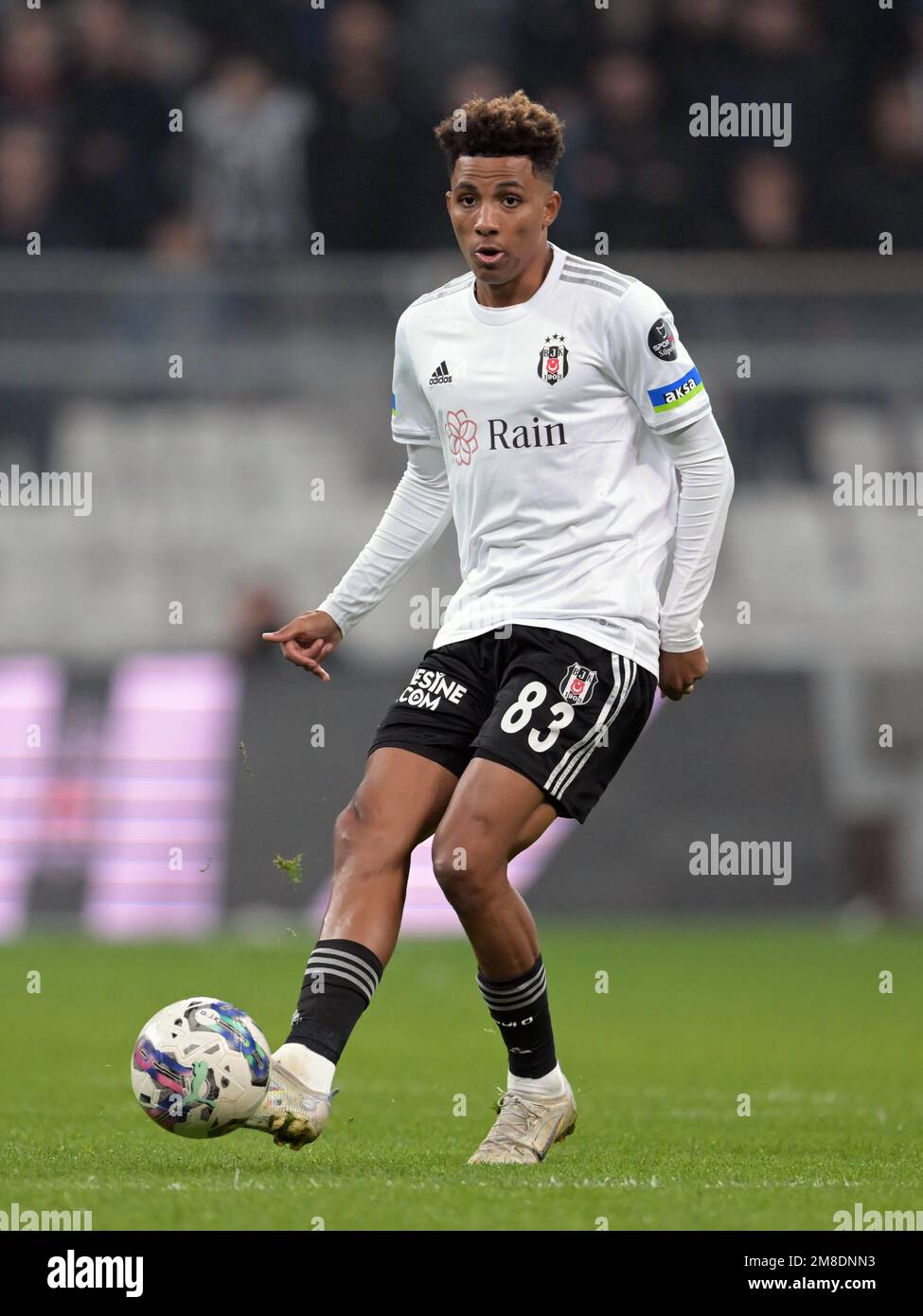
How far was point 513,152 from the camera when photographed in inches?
201

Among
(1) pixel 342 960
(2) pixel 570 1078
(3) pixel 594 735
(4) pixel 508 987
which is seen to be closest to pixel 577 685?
(3) pixel 594 735

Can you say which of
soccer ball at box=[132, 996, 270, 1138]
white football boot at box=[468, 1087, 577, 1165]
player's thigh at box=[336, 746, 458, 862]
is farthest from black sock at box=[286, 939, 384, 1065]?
white football boot at box=[468, 1087, 577, 1165]

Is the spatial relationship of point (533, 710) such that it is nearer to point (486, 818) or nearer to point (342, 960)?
point (486, 818)

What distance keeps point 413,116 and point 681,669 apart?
39.6ft

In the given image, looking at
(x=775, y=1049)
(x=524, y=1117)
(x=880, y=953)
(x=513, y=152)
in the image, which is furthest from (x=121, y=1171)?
(x=880, y=953)

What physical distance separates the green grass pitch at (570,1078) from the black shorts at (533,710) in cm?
92

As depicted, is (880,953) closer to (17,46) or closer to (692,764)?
(692,764)

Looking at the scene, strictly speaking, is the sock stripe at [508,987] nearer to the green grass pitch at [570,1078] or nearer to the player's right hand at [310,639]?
the green grass pitch at [570,1078]

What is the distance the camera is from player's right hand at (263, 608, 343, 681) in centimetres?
542

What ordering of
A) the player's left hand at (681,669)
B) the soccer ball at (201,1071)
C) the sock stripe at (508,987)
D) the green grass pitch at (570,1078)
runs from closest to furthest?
the green grass pitch at (570,1078) < the soccer ball at (201,1071) < the sock stripe at (508,987) < the player's left hand at (681,669)

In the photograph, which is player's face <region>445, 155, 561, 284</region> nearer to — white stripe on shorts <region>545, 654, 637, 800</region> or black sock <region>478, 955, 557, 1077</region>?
white stripe on shorts <region>545, 654, 637, 800</region>

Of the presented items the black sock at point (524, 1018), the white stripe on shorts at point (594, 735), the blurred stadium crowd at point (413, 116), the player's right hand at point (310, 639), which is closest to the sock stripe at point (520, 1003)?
the black sock at point (524, 1018)

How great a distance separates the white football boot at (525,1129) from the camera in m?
5.04

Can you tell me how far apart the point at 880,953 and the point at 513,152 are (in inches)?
301
